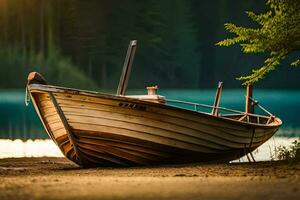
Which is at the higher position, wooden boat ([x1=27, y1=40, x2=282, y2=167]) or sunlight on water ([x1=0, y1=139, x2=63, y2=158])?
wooden boat ([x1=27, y1=40, x2=282, y2=167])

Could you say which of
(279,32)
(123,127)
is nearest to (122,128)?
(123,127)

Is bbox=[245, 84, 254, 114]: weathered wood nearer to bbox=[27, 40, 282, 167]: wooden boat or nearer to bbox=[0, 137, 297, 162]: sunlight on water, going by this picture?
bbox=[0, 137, 297, 162]: sunlight on water

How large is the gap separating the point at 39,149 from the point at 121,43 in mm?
70831

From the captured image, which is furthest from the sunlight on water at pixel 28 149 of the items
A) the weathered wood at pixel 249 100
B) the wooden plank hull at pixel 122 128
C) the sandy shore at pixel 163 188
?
the sandy shore at pixel 163 188

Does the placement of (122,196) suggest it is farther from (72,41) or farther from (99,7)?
(99,7)

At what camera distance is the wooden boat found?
14836 mm

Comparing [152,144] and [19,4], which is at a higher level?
[19,4]

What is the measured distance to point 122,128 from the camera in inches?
597

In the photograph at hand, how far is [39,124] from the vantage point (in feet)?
125

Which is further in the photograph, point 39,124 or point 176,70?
point 176,70

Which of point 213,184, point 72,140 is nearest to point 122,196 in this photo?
point 213,184

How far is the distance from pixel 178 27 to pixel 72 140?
89920 mm

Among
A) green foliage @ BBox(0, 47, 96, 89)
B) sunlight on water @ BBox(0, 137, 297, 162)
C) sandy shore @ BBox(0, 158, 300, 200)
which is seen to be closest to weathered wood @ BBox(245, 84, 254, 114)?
sunlight on water @ BBox(0, 137, 297, 162)

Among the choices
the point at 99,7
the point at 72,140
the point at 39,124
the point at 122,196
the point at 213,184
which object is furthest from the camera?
the point at 99,7
